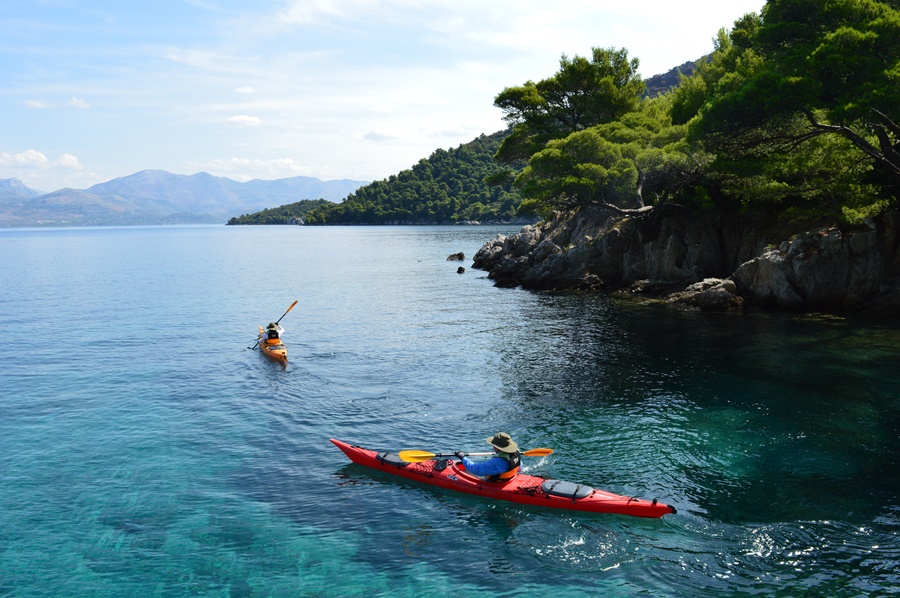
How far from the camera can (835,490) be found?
16.6m

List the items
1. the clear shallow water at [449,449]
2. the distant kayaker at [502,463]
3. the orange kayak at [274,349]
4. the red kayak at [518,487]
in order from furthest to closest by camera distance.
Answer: the orange kayak at [274,349], the distant kayaker at [502,463], the red kayak at [518,487], the clear shallow water at [449,449]

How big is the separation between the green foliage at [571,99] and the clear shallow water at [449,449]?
34.8 metres

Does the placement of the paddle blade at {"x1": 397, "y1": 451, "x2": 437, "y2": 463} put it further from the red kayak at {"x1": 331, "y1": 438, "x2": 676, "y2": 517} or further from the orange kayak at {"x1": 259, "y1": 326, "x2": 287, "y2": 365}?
the orange kayak at {"x1": 259, "y1": 326, "x2": 287, "y2": 365}

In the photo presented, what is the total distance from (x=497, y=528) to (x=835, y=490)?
31.2 ft

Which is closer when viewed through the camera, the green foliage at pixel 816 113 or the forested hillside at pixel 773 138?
the green foliage at pixel 816 113

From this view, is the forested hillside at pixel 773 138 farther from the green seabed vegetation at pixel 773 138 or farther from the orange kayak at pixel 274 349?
the orange kayak at pixel 274 349

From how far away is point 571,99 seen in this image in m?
69.4

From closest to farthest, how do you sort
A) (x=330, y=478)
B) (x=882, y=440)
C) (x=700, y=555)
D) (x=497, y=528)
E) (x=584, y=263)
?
(x=700, y=555)
(x=497, y=528)
(x=330, y=478)
(x=882, y=440)
(x=584, y=263)

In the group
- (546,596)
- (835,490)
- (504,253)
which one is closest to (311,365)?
(546,596)

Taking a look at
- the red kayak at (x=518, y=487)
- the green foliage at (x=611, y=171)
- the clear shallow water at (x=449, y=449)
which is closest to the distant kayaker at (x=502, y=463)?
the red kayak at (x=518, y=487)

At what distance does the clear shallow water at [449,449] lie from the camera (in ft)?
44.8

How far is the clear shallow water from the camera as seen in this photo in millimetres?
13656

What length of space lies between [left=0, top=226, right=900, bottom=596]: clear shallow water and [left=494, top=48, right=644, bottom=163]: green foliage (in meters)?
34.8

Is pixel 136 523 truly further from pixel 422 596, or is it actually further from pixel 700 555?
pixel 700 555
